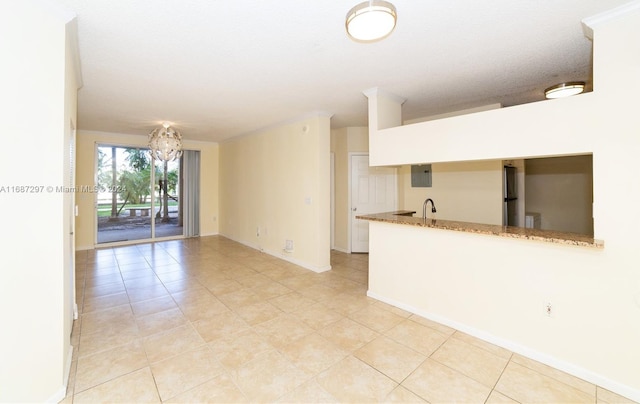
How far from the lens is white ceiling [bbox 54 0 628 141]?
1832 millimetres

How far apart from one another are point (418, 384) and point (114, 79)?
4111mm

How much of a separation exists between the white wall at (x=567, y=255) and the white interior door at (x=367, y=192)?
262 centimetres

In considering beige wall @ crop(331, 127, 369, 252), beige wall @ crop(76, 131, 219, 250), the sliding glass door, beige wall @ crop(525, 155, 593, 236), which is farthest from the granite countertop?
beige wall @ crop(76, 131, 219, 250)

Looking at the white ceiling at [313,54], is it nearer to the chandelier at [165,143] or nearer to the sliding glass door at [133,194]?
the chandelier at [165,143]

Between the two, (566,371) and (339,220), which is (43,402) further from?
(339,220)

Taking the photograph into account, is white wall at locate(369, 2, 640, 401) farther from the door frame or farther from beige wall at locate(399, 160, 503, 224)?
the door frame

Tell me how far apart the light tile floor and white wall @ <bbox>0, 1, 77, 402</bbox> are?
16.1 inches

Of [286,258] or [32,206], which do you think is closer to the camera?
[32,206]

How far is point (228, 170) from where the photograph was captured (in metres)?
6.98

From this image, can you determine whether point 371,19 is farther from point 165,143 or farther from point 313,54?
point 165,143

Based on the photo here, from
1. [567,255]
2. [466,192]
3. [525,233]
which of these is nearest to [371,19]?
[525,233]

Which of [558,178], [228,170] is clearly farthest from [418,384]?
[228,170]

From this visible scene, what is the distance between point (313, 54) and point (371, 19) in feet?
2.90

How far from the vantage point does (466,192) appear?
4199 mm
